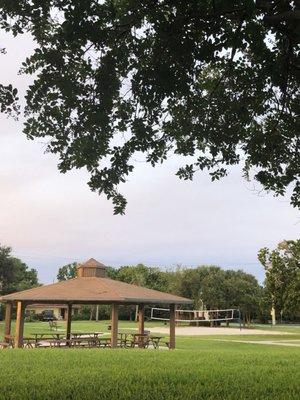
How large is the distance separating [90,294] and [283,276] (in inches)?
578

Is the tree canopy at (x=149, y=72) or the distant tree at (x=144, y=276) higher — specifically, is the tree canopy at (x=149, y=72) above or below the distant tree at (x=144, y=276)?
below

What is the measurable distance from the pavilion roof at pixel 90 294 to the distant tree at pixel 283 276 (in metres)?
10.3

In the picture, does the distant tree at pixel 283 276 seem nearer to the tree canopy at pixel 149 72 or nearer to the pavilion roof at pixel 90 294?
the pavilion roof at pixel 90 294

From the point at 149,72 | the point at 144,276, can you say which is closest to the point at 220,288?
the point at 144,276

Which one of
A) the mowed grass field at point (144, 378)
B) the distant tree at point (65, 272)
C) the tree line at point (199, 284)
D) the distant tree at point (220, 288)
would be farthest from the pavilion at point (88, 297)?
the distant tree at point (65, 272)

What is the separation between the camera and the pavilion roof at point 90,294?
2378cm

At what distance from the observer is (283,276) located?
112 ft

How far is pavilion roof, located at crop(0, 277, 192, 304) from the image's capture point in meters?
23.8

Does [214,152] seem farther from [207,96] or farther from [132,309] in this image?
[132,309]

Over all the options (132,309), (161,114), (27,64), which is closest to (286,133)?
(161,114)

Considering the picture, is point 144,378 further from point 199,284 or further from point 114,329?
point 199,284

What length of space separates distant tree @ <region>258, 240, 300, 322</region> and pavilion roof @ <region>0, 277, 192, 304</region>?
33.7 feet

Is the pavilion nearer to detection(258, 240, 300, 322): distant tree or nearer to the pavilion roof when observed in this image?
the pavilion roof

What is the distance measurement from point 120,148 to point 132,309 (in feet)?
210
